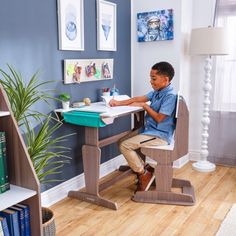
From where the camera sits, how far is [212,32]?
3381 mm

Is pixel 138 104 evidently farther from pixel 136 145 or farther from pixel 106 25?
pixel 106 25

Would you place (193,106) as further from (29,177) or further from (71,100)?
(29,177)

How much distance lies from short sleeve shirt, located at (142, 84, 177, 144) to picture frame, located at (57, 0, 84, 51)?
880mm

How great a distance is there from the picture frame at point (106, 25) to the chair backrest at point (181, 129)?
1088 millimetres

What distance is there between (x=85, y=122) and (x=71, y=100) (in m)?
0.42

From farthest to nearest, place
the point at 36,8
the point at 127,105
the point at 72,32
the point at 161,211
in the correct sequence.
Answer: the point at 127,105 → the point at 72,32 → the point at 161,211 → the point at 36,8

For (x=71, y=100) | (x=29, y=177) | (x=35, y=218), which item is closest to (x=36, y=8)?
(x=71, y=100)

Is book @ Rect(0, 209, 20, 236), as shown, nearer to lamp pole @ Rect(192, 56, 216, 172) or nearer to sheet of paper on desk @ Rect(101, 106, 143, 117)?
sheet of paper on desk @ Rect(101, 106, 143, 117)

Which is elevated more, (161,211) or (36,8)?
(36,8)

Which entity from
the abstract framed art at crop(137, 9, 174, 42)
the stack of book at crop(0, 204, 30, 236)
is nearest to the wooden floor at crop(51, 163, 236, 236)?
the stack of book at crop(0, 204, 30, 236)

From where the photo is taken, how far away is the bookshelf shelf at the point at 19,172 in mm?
1702

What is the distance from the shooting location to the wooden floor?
246cm

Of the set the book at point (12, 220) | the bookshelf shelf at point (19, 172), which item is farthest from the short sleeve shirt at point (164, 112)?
the book at point (12, 220)

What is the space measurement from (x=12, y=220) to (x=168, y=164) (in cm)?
158
